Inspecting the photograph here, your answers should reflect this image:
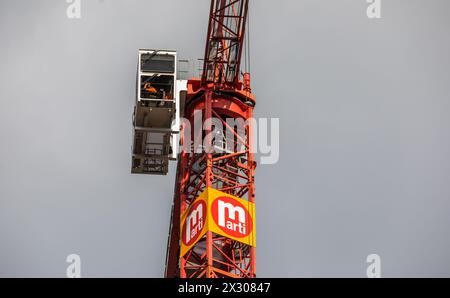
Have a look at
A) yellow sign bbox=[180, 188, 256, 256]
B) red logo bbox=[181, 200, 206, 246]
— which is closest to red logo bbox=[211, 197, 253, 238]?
yellow sign bbox=[180, 188, 256, 256]

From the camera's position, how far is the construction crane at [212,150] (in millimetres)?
89750

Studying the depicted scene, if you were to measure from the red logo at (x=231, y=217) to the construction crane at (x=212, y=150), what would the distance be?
0.16 ft

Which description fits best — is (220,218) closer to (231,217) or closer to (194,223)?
(231,217)

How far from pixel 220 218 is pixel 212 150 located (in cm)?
382

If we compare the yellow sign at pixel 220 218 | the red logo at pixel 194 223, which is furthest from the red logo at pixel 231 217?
the red logo at pixel 194 223

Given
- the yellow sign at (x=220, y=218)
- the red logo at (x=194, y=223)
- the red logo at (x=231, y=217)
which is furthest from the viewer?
the red logo at (x=194, y=223)

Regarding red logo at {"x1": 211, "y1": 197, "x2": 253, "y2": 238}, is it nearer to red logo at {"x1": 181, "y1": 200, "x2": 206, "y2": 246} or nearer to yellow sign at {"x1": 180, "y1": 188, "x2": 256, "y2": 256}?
yellow sign at {"x1": 180, "y1": 188, "x2": 256, "y2": 256}

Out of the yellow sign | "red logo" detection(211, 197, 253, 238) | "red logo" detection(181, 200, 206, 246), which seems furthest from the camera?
"red logo" detection(181, 200, 206, 246)

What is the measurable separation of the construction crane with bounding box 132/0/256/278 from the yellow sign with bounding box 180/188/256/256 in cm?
5

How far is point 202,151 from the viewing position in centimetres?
9244

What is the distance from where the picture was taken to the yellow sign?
293 ft

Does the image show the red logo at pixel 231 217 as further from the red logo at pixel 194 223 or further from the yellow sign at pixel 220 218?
the red logo at pixel 194 223
